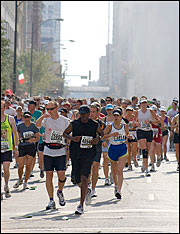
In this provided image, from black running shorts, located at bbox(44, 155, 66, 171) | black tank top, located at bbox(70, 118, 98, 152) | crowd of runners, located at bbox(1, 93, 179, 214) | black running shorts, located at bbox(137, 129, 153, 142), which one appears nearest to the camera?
black tank top, located at bbox(70, 118, 98, 152)

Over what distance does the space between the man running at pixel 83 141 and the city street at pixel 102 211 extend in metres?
0.75

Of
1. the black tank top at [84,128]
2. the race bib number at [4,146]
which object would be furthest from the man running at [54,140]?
the race bib number at [4,146]

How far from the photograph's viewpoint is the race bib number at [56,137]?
864 cm

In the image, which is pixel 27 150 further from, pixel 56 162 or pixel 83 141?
pixel 83 141

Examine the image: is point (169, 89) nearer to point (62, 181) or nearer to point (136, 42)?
point (136, 42)

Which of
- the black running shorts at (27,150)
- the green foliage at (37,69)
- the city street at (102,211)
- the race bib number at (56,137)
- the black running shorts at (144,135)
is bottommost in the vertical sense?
the city street at (102,211)

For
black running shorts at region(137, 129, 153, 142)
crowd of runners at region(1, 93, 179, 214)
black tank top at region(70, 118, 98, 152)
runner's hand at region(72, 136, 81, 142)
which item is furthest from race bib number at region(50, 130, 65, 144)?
black running shorts at region(137, 129, 153, 142)

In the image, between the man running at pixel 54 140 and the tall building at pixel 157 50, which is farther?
the tall building at pixel 157 50

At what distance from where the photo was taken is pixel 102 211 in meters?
10.9

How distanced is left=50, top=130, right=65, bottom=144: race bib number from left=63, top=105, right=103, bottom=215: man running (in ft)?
1.43

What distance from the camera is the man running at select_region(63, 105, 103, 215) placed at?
25.1 ft

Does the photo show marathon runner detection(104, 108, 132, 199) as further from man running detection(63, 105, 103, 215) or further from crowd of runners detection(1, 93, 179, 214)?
man running detection(63, 105, 103, 215)

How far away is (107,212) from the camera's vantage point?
35.4 feet

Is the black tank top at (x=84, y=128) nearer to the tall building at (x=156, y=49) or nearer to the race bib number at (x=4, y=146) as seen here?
the race bib number at (x=4, y=146)
